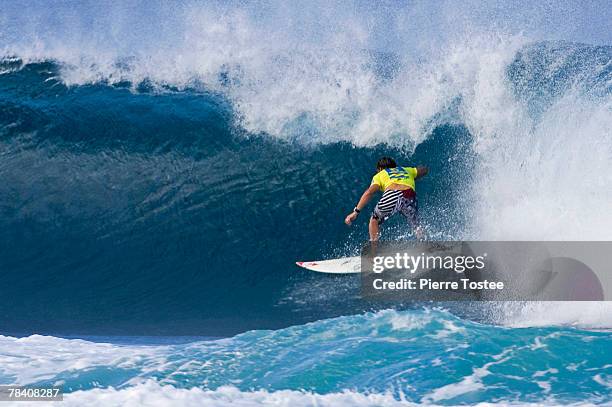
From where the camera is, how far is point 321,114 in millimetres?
9602

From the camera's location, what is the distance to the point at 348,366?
5746 mm

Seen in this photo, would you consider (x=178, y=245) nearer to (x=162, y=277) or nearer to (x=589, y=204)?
(x=162, y=277)

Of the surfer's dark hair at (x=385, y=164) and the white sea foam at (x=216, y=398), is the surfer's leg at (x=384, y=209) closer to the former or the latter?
the surfer's dark hair at (x=385, y=164)

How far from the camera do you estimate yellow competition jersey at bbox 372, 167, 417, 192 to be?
751cm

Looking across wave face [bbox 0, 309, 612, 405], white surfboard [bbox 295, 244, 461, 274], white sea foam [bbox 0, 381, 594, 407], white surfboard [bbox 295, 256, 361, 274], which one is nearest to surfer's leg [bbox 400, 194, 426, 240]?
white surfboard [bbox 295, 244, 461, 274]

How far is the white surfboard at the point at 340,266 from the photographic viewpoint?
7.80 metres

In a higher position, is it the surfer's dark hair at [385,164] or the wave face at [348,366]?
the surfer's dark hair at [385,164]

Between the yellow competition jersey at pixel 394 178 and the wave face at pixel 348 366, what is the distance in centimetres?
160

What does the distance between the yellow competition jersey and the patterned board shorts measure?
0.09 meters

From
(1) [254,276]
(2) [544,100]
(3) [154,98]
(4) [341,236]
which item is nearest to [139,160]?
(3) [154,98]

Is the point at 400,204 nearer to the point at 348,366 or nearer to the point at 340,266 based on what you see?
the point at 340,266

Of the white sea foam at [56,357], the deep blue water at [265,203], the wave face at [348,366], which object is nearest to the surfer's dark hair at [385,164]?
the deep blue water at [265,203]

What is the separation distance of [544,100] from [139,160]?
595 centimetres

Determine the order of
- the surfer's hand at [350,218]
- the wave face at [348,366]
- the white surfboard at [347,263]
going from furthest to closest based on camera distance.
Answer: the white surfboard at [347,263], the surfer's hand at [350,218], the wave face at [348,366]
